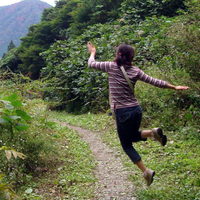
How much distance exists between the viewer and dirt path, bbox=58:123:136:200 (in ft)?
11.1

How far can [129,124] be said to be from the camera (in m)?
3.14

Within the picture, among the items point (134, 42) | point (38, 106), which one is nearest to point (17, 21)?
point (134, 42)

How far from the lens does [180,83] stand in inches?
221

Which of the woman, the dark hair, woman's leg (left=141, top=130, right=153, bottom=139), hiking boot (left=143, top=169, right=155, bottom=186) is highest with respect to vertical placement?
the dark hair

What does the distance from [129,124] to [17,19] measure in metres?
77.5

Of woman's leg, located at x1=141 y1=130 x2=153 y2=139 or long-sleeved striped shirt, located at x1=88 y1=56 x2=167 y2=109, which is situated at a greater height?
Result: long-sleeved striped shirt, located at x1=88 y1=56 x2=167 y2=109

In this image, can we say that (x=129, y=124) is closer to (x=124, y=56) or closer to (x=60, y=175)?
(x=124, y=56)

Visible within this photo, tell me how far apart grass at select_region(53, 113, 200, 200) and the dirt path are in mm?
130

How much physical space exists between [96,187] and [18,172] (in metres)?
1.17

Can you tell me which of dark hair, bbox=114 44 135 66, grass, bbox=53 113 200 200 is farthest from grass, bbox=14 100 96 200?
dark hair, bbox=114 44 135 66

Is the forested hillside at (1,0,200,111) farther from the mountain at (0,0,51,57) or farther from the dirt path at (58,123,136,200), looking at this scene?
the mountain at (0,0,51,57)

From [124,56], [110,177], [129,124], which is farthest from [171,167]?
[124,56]

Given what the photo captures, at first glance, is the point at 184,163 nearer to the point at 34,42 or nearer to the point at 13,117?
the point at 13,117

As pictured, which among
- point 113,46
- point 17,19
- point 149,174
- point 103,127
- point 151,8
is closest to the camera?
point 149,174
